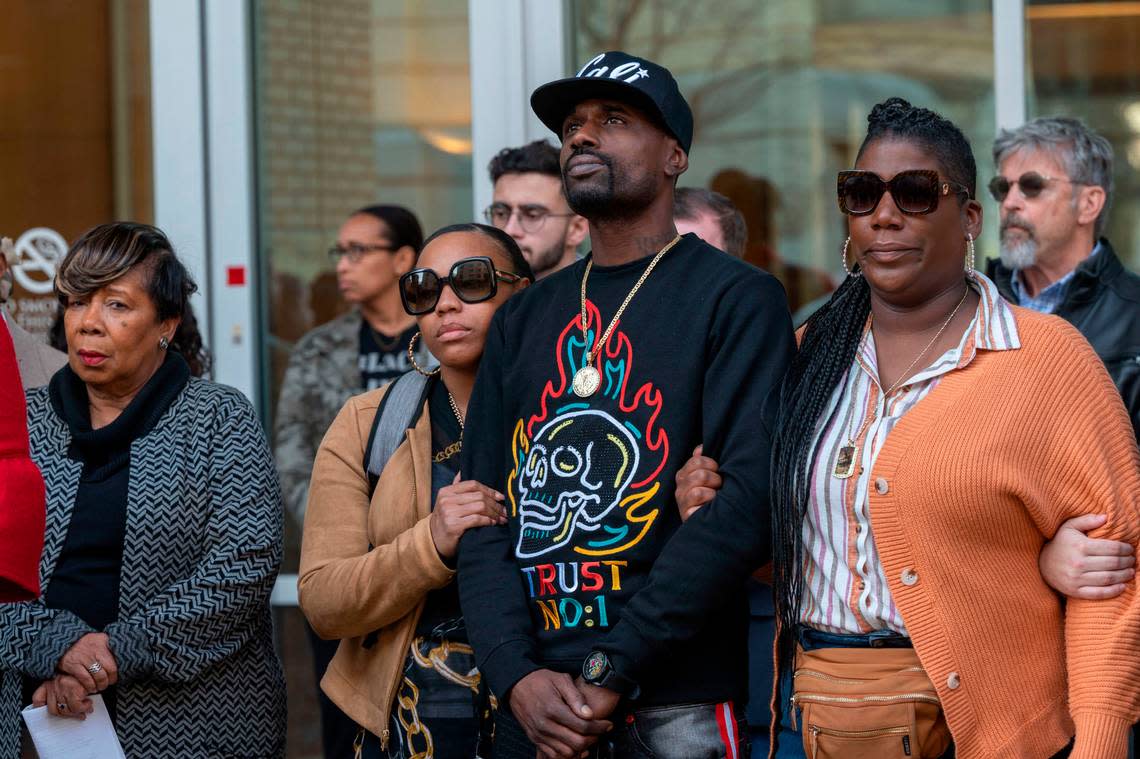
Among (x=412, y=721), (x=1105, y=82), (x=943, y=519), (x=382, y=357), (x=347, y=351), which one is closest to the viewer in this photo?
(x=943, y=519)

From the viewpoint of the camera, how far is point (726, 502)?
279 cm

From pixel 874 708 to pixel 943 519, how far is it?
36 centimetres

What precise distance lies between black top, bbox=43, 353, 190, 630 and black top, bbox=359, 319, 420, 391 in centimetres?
185

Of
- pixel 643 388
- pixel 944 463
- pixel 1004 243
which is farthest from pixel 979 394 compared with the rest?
pixel 1004 243

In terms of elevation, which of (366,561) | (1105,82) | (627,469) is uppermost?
(1105,82)

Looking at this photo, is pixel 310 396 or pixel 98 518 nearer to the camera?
pixel 98 518

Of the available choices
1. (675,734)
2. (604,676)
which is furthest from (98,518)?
(675,734)

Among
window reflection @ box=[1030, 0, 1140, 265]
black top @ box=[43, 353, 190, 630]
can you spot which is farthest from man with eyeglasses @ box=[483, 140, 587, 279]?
window reflection @ box=[1030, 0, 1140, 265]

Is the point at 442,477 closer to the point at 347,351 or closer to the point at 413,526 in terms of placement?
the point at 413,526

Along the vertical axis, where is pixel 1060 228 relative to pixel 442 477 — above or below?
above

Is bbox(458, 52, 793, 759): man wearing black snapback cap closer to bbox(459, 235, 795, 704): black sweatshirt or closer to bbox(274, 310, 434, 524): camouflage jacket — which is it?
bbox(459, 235, 795, 704): black sweatshirt

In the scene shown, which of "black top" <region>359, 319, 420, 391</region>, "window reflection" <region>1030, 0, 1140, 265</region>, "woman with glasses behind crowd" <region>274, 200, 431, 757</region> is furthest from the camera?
"window reflection" <region>1030, 0, 1140, 265</region>

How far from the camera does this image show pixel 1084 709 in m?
2.60

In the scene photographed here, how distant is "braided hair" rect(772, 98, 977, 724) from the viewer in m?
2.78
